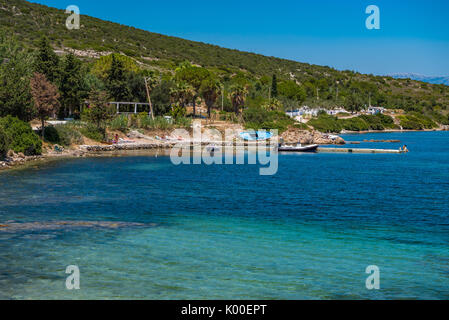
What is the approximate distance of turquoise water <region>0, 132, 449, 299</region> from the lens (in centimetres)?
1525

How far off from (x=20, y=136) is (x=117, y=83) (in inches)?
1537

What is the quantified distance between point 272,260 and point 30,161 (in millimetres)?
38328

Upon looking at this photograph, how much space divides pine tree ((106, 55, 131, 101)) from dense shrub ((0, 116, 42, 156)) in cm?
3618

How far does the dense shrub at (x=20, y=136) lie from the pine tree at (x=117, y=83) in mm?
36178

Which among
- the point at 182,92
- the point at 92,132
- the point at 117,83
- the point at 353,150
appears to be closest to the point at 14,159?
the point at 92,132

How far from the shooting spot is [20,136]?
50.5 metres

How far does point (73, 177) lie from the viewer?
135ft

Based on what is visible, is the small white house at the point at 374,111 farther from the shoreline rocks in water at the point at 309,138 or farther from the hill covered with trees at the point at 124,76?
the shoreline rocks in water at the point at 309,138

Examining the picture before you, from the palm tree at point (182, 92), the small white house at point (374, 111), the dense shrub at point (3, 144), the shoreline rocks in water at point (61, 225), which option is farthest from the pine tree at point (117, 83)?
the small white house at point (374, 111)

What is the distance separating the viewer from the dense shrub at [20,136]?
49031 millimetres

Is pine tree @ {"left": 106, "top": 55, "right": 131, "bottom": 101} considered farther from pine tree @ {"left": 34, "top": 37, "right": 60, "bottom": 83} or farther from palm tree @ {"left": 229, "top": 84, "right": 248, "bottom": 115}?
palm tree @ {"left": 229, "top": 84, "right": 248, "bottom": 115}

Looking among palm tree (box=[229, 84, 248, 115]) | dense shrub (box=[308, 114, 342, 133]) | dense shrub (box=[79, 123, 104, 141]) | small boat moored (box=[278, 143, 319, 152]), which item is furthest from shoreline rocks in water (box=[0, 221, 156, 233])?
dense shrub (box=[308, 114, 342, 133])
